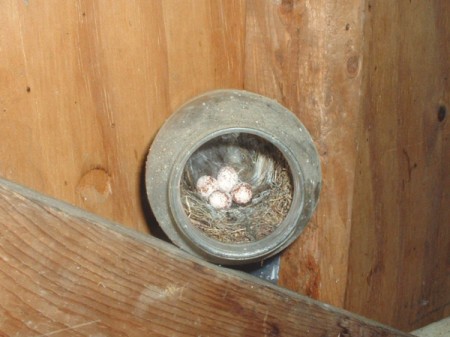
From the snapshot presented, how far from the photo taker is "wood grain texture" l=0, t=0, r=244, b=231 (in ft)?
3.37

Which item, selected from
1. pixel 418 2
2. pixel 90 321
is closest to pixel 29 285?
pixel 90 321

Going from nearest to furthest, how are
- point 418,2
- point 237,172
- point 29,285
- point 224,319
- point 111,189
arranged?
point 29,285, point 224,319, point 111,189, point 418,2, point 237,172

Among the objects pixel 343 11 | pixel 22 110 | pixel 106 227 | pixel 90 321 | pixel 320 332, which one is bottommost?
pixel 320 332

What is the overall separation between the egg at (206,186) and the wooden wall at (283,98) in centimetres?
14

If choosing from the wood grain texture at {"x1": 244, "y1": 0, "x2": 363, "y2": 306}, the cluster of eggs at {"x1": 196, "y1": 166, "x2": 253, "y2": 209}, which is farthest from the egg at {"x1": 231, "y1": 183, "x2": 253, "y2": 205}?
the wood grain texture at {"x1": 244, "y1": 0, "x2": 363, "y2": 306}

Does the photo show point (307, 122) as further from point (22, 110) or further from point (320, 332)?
point (22, 110)

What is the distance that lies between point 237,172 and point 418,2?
1.51ft

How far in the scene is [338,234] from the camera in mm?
1232

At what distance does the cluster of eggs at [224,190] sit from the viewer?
130 centimetres

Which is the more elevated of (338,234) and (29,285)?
(29,285)

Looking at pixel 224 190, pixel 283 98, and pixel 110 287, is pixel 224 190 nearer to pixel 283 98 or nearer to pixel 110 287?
pixel 283 98

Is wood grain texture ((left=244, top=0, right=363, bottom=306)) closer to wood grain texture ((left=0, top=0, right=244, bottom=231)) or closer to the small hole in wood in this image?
wood grain texture ((left=0, top=0, right=244, bottom=231))

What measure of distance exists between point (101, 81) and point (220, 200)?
32 cm

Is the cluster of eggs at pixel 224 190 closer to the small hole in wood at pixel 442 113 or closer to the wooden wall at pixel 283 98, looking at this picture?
the wooden wall at pixel 283 98
